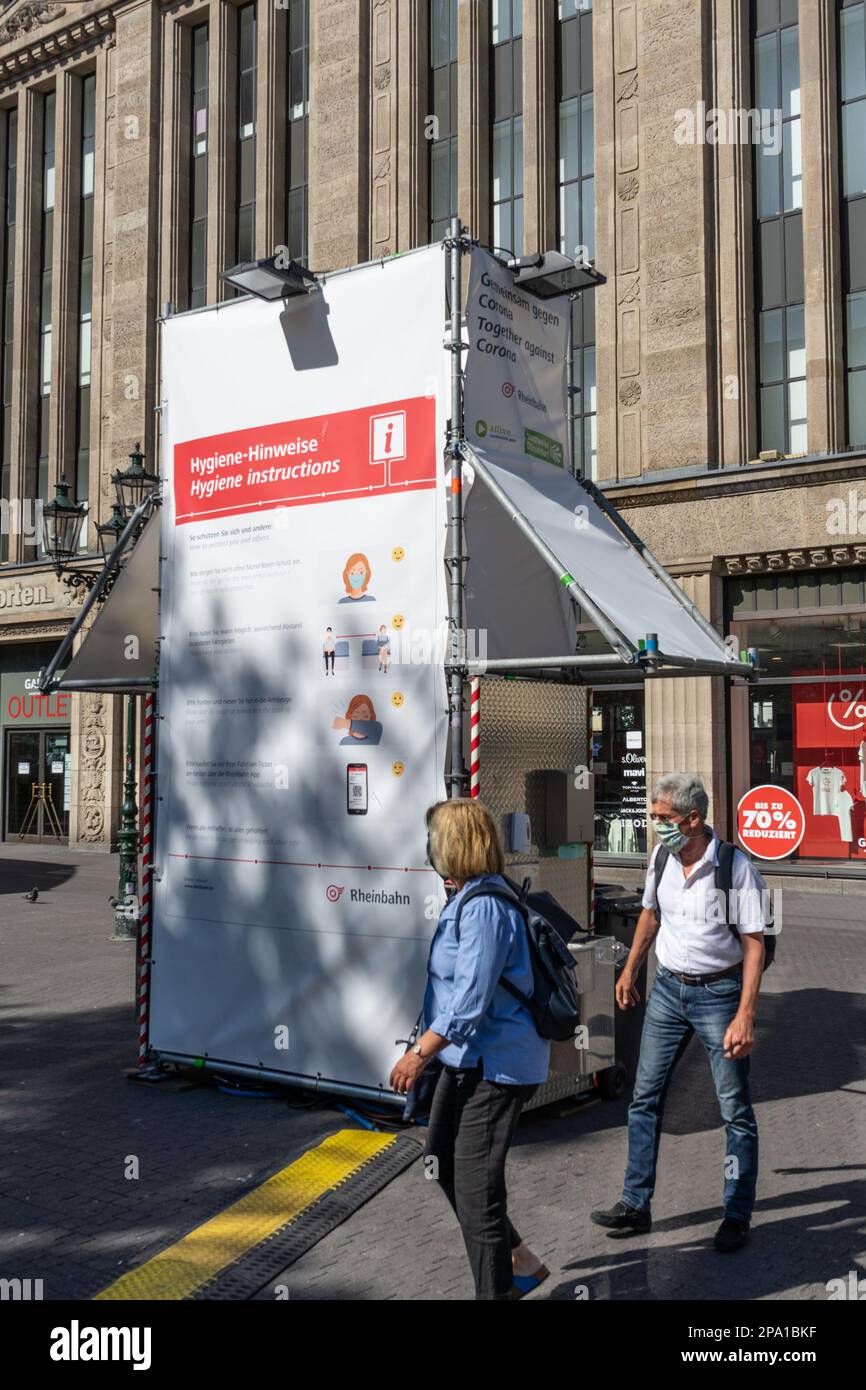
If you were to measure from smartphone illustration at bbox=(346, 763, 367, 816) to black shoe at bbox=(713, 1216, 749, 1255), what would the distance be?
9.72 ft

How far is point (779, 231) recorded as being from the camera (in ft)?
60.7

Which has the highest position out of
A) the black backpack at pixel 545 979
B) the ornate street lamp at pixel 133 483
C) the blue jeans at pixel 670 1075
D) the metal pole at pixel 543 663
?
the ornate street lamp at pixel 133 483

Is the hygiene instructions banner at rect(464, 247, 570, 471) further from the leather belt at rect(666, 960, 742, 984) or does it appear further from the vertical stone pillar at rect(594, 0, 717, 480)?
the vertical stone pillar at rect(594, 0, 717, 480)

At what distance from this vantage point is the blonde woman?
4.05m

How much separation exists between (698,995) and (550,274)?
174 inches

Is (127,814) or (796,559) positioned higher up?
(796,559)

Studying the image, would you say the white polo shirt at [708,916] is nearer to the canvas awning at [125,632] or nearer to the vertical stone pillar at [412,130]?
the canvas awning at [125,632]

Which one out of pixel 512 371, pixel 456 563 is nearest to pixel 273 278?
pixel 512 371

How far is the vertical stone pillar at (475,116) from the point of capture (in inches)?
834

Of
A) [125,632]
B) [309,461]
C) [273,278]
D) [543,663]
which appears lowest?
[543,663]

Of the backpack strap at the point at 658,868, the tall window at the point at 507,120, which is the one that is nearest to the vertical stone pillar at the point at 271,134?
the tall window at the point at 507,120

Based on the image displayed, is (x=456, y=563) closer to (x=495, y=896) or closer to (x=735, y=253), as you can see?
(x=495, y=896)

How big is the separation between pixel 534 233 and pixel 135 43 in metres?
11.6

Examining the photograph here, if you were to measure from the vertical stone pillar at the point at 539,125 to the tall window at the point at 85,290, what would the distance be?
37.0 feet
